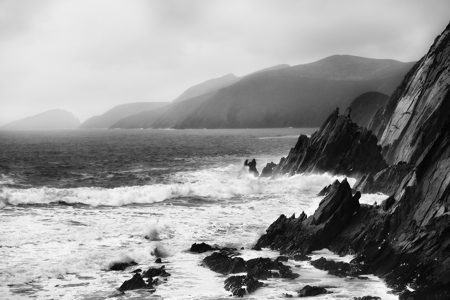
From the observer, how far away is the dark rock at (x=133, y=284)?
710 inches

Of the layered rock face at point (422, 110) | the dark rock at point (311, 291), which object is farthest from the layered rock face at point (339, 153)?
the dark rock at point (311, 291)

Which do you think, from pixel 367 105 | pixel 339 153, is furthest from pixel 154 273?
pixel 367 105

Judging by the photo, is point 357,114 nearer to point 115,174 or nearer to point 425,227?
point 115,174

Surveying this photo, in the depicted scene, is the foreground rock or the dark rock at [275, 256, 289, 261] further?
the dark rock at [275, 256, 289, 261]

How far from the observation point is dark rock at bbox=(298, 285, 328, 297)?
55.4ft

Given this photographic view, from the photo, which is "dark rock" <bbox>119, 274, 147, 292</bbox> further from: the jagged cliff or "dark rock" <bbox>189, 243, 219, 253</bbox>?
the jagged cliff

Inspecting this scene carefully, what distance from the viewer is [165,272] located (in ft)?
65.8

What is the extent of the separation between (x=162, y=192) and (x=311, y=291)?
26221 millimetres

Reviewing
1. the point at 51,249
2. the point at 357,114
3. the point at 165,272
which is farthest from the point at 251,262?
the point at 357,114

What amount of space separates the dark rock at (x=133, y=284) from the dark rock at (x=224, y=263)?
3881 mm

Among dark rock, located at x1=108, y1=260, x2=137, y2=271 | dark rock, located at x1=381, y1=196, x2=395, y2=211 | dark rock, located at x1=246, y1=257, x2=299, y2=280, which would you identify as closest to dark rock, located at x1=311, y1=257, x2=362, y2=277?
→ dark rock, located at x1=246, y1=257, x2=299, y2=280

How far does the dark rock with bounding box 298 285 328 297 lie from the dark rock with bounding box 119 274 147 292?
6882 mm

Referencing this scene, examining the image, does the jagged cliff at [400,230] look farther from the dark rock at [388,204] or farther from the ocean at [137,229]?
the ocean at [137,229]

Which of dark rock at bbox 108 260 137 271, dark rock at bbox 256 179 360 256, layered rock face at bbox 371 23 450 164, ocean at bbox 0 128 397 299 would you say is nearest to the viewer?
ocean at bbox 0 128 397 299
